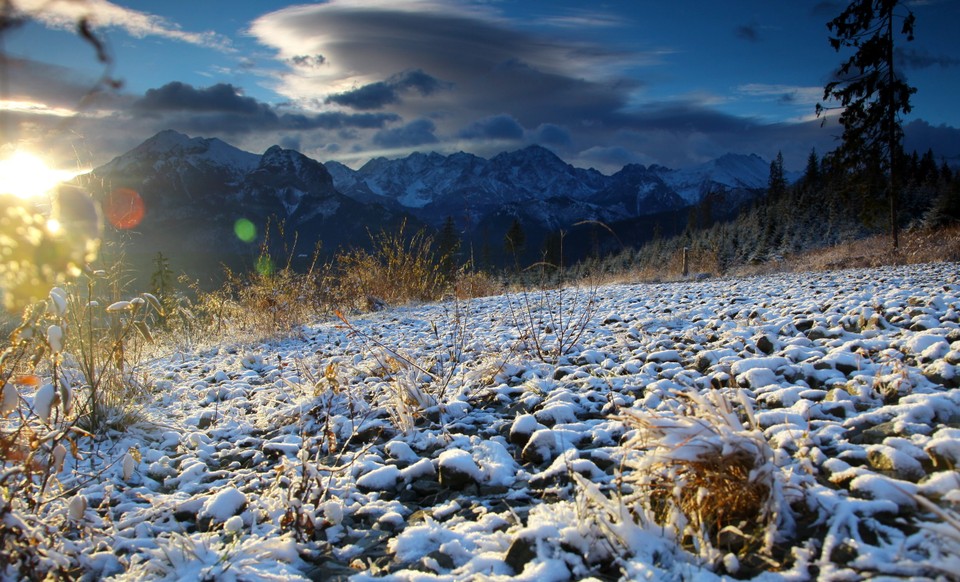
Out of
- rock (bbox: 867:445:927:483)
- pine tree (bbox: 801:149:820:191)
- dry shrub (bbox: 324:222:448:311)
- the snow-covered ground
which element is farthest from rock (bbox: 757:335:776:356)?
pine tree (bbox: 801:149:820:191)

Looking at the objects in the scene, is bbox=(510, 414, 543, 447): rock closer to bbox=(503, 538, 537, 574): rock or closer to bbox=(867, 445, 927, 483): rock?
bbox=(503, 538, 537, 574): rock

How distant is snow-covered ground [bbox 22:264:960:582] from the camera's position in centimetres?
165

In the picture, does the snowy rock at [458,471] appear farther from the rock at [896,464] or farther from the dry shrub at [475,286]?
the dry shrub at [475,286]

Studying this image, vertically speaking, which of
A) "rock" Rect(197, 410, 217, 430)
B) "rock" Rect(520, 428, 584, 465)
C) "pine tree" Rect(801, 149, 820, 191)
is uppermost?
"pine tree" Rect(801, 149, 820, 191)

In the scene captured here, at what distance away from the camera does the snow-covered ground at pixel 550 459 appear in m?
1.65

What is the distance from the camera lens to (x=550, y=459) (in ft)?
8.27

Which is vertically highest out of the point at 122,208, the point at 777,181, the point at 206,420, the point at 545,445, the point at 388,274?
the point at 777,181

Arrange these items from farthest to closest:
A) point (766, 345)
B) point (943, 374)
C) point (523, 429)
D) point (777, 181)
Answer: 1. point (777, 181)
2. point (766, 345)
3. point (523, 429)
4. point (943, 374)

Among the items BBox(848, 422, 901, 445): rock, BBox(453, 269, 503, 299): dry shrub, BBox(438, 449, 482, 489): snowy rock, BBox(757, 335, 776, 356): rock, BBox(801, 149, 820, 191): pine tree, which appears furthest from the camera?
BBox(801, 149, 820, 191): pine tree

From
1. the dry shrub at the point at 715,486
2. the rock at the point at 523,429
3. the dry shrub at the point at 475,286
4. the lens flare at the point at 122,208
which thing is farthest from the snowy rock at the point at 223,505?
the dry shrub at the point at 475,286

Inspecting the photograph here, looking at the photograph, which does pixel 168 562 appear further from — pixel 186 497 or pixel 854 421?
pixel 854 421

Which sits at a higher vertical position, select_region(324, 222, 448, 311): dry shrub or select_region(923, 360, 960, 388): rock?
select_region(324, 222, 448, 311): dry shrub

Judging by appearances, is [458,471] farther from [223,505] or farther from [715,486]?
[715,486]

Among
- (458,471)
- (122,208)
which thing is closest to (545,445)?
(458,471)
